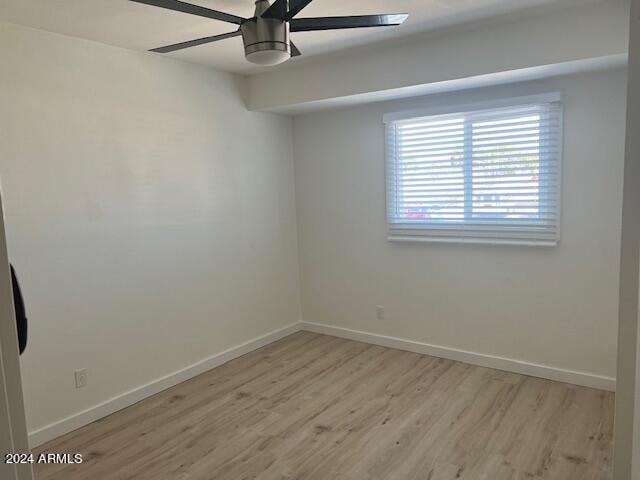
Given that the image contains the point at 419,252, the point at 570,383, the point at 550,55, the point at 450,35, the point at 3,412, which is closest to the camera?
the point at 3,412

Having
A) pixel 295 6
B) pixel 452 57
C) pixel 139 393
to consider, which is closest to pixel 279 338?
pixel 139 393

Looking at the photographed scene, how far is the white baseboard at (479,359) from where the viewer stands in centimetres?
331

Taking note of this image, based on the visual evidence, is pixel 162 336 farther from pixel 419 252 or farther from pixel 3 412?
pixel 3 412

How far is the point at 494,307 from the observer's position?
369 cm

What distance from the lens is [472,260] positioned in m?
3.74

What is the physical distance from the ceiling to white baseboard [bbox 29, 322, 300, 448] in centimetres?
240

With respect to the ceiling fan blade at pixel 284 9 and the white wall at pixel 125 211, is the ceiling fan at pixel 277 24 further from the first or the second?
the white wall at pixel 125 211

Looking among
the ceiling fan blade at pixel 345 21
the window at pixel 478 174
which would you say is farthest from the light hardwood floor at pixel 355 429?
the ceiling fan blade at pixel 345 21

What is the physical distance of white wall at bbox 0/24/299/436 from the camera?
277cm

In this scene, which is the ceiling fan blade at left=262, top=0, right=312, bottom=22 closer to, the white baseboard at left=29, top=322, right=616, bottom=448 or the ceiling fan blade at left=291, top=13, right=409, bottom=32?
the ceiling fan blade at left=291, top=13, right=409, bottom=32

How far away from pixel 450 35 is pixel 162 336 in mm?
2989

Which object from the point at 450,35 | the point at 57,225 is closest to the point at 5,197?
the point at 57,225

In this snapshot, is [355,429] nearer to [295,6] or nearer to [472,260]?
[472,260]

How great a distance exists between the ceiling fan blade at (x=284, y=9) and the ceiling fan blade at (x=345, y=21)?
0.21ft
